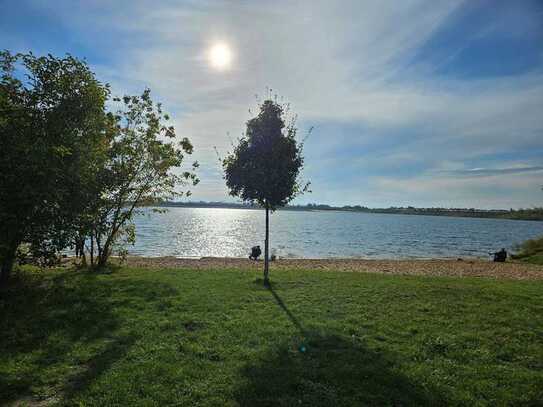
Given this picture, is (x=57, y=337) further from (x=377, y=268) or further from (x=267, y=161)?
(x=377, y=268)

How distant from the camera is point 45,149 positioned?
9992mm

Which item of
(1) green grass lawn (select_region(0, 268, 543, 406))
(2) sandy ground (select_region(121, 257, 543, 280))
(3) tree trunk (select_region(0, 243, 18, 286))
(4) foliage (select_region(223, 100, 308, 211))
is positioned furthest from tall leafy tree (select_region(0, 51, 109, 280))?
(2) sandy ground (select_region(121, 257, 543, 280))

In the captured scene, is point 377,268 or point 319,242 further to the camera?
point 319,242

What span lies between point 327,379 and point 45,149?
10.3m

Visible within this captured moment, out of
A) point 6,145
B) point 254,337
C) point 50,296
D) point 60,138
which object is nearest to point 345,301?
point 254,337

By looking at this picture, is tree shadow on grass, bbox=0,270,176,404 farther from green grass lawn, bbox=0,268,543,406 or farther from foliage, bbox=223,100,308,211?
foliage, bbox=223,100,308,211

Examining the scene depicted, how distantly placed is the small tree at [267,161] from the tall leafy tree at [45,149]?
605 centimetres

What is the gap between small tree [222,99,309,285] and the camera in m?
14.6

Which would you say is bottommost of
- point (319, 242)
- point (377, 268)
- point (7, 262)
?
point (319, 242)

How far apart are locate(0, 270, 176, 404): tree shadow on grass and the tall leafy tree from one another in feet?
5.76

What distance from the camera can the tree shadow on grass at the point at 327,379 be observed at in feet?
17.8

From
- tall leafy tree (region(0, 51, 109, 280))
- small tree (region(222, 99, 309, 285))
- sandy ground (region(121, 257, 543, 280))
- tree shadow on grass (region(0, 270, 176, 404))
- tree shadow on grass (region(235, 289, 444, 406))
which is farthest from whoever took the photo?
sandy ground (region(121, 257, 543, 280))

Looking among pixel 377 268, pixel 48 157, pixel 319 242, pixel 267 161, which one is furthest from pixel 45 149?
pixel 319 242

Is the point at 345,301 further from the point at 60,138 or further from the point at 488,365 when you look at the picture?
the point at 60,138
